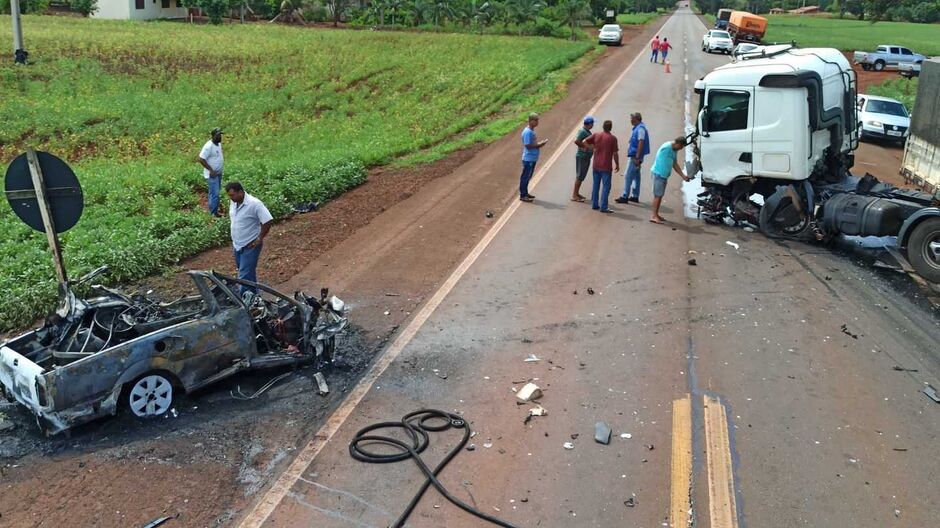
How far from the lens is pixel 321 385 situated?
24.9ft

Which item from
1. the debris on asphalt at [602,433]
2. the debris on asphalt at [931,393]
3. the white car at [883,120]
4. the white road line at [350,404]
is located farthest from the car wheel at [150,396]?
the white car at [883,120]

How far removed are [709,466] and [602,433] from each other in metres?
0.94

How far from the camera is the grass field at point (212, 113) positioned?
41.1 ft

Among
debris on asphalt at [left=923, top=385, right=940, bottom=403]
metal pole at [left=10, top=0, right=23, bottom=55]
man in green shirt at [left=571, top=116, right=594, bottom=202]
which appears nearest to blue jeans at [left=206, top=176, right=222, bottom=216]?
man in green shirt at [left=571, top=116, right=594, bottom=202]

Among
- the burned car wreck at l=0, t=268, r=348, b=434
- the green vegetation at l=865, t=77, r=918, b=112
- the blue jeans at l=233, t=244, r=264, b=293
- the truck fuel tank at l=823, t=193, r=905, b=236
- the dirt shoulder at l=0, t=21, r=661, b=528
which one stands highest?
the green vegetation at l=865, t=77, r=918, b=112

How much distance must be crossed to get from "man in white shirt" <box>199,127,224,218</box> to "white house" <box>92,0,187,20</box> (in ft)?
212

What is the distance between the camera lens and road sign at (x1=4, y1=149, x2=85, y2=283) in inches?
292

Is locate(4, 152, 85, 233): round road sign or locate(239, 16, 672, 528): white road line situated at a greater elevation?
locate(4, 152, 85, 233): round road sign

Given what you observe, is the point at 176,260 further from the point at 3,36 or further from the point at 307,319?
the point at 3,36

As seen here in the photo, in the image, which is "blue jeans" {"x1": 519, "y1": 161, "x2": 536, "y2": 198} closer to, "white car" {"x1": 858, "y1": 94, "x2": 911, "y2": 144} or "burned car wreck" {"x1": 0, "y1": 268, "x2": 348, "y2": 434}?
"burned car wreck" {"x1": 0, "y1": 268, "x2": 348, "y2": 434}

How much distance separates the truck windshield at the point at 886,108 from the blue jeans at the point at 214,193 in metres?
19.9

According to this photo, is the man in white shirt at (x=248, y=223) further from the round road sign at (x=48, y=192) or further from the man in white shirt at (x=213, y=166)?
the man in white shirt at (x=213, y=166)

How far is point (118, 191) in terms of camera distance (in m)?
15.6

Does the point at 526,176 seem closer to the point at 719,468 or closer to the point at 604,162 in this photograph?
the point at 604,162
